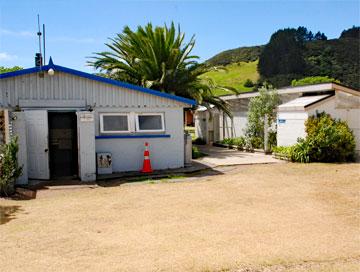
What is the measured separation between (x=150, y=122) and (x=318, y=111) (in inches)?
304

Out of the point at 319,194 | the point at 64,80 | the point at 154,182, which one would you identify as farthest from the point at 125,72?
the point at 319,194

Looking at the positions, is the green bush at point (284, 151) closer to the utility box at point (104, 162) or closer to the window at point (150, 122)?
the window at point (150, 122)

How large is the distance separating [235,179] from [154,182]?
2.55 meters

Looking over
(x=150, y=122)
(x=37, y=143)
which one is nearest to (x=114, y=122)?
(x=150, y=122)

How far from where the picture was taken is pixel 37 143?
11000mm

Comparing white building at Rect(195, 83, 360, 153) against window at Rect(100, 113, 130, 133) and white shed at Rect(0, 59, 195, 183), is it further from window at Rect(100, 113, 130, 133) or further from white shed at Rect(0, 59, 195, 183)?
window at Rect(100, 113, 130, 133)

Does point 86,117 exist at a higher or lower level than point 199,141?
higher

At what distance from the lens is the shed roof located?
1581 cm

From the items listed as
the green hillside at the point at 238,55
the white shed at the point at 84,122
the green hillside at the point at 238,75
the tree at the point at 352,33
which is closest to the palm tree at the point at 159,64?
the white shed at the point at 84,122

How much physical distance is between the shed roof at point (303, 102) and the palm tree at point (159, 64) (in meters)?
4.34

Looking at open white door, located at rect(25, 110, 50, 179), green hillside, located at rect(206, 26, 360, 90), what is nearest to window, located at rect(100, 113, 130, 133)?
open white door, located at rect(25, 110, 50, 179)

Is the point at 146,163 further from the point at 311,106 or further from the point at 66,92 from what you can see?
the point at 311,106

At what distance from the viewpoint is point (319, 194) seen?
366 inches

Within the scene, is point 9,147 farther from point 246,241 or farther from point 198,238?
point 246,241
